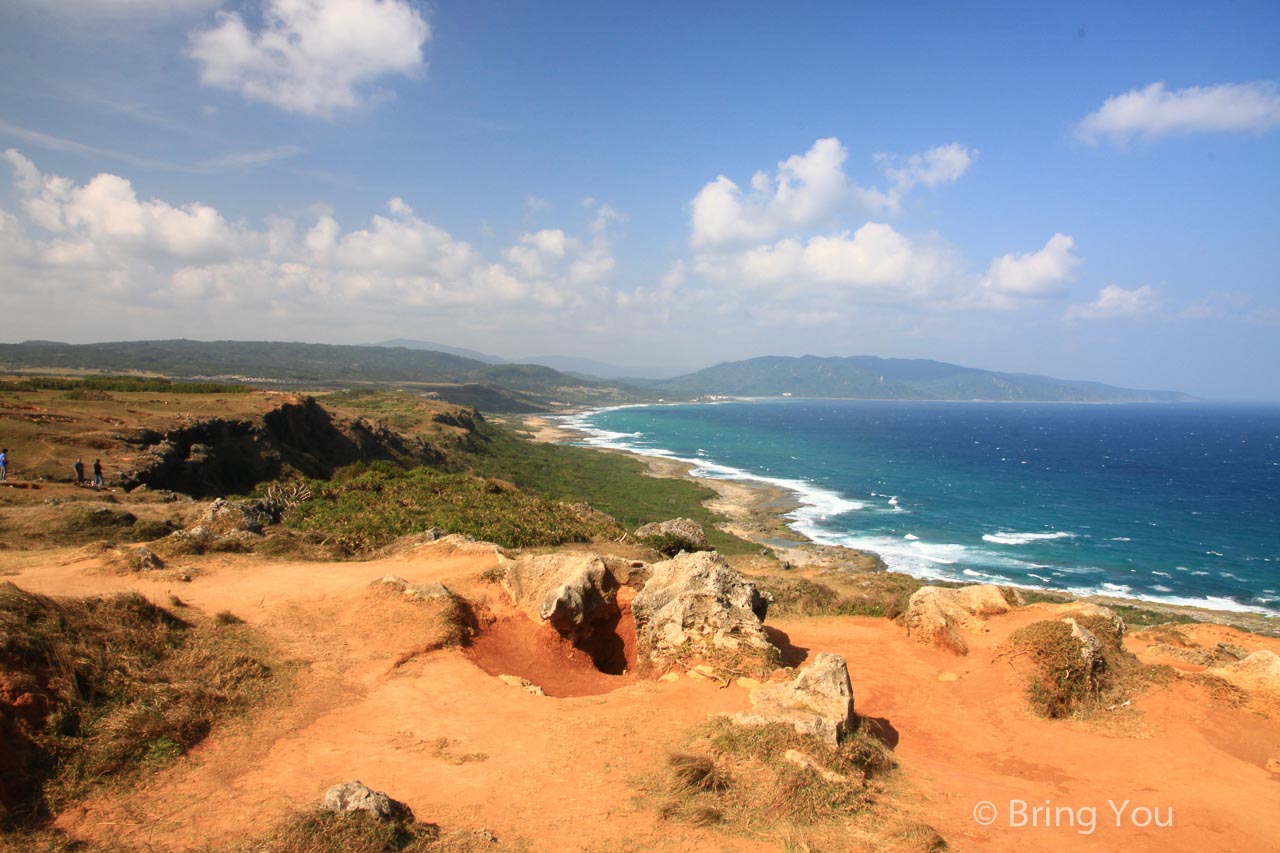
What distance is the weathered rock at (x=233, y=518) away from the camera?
65.3ft

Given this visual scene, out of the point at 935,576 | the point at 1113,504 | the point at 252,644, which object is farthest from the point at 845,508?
the point at 252,644

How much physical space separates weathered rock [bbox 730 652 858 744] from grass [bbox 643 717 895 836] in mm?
165

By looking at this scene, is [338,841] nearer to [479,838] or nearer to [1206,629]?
[479,838]

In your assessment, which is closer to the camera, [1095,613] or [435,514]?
[1095,613]

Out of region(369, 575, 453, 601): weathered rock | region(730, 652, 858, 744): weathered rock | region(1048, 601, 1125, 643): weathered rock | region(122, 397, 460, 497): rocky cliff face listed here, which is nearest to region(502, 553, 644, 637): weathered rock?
region(369, 575, 453, 601): weathered rock

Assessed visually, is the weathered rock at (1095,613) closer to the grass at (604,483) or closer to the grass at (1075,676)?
the grass at (1075,676)

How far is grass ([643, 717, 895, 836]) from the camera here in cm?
793

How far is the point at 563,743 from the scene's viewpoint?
9.77 meters

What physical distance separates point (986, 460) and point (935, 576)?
7197 cm

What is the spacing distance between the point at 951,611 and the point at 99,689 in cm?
1784

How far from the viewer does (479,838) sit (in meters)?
7.38

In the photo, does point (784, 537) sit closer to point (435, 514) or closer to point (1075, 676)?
point (435, 514)

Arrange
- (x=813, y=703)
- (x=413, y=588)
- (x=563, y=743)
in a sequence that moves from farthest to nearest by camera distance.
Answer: (x=413, y=588)
(x=813, y=703)
(x=563, y=743)

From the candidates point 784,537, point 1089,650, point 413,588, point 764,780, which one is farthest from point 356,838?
point 784,537
